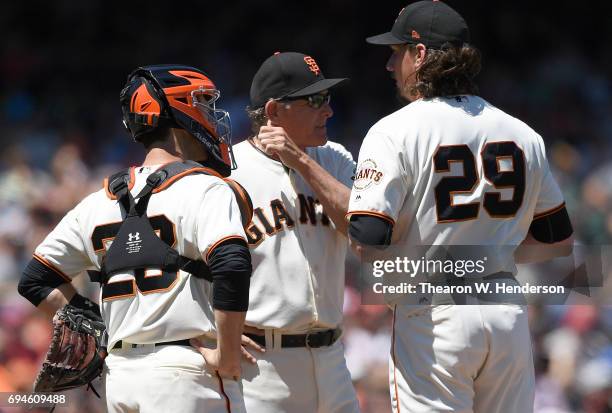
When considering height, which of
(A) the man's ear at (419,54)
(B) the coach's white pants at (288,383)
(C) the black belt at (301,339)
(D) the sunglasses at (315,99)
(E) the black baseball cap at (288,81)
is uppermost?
(A) the man's ear at (419,54)

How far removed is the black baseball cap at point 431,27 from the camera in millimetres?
3912

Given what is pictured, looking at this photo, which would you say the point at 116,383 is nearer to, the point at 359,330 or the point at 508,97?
the point at 359,330

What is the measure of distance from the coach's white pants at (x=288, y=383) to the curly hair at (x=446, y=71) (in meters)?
1.22

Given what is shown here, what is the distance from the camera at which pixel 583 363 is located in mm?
6789

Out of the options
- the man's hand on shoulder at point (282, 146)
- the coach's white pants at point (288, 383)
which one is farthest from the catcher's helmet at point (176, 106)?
the coach's white pants at point (288, 383)

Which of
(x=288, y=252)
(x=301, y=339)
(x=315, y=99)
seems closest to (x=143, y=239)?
(x=288, y=252)

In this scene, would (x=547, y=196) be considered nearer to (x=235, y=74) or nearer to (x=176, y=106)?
(x=176, y=106)

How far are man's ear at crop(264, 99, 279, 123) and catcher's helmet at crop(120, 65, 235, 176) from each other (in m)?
0.57

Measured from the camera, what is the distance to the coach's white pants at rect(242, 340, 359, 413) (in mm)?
4262

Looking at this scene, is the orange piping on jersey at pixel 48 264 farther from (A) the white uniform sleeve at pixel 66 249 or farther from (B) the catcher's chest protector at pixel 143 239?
(B) the catcher's chest protector at pixel 143 239

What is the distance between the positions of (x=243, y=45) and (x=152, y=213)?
1038cm

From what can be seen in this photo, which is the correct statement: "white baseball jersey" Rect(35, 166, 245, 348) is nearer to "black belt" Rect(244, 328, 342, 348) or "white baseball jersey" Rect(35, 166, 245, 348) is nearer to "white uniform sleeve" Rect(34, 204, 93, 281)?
"white uniform sleeve" Rect(34, 204, 93, 281)

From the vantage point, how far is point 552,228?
4035mm

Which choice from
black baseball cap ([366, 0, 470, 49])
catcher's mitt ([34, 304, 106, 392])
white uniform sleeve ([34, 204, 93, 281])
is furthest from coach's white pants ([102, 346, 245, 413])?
black baseball cap ([366, 0, 470, 49])
